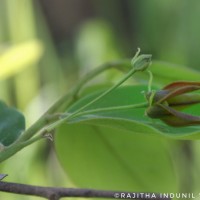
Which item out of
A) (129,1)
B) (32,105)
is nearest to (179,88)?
(32,105)

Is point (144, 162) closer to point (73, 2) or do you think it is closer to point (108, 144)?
point (108, 144)

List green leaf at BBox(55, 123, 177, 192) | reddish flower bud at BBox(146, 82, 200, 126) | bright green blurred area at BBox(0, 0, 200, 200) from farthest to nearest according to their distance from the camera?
1. bright green blurred area at BBox(0, 0, 200, 200)
2. green leaf at BBox(55, 123, 177, 192)
3. reddish flower bud at BBox(146, 82, 200, 126)

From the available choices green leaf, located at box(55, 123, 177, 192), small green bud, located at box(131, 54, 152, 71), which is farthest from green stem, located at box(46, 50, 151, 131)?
green leaf, located at box(55, 123, 177, 192)

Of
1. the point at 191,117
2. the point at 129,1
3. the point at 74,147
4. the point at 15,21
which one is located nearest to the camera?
the point at 191,117

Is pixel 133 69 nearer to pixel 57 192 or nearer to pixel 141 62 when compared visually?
pixel 141 62

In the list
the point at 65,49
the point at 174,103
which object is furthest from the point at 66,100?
the point at 65,49

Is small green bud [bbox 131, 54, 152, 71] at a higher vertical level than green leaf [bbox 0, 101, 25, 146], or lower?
higher

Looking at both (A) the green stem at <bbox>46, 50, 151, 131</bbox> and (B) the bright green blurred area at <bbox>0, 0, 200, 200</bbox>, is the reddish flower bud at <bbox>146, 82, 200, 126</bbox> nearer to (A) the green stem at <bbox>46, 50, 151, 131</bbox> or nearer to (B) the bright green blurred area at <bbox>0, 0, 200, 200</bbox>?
(A) the green stem at <bbox>46, 50, 151, 131</bbox>

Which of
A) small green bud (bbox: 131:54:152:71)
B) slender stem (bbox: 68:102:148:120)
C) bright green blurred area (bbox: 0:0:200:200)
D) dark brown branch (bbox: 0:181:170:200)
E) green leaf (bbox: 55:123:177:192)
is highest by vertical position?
small green bud (bbox: 131:54:152:71)
